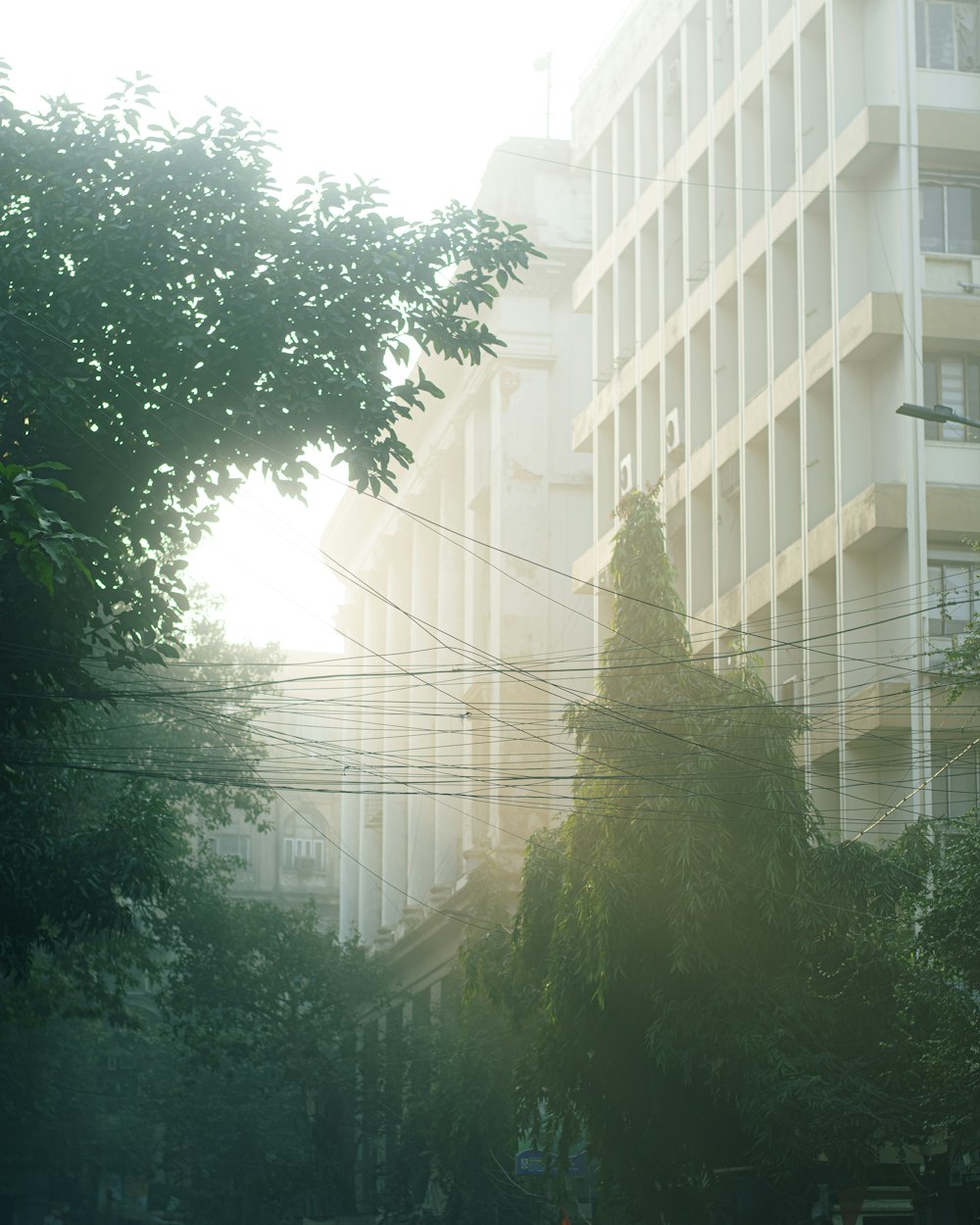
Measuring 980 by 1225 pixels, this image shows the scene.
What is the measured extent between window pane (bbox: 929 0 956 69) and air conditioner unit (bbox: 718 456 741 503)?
23.4 ft

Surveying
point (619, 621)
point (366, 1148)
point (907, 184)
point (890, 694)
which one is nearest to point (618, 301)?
point (907, 184)

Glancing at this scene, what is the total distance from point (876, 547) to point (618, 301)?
13.8 meters

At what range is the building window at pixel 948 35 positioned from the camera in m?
29.3

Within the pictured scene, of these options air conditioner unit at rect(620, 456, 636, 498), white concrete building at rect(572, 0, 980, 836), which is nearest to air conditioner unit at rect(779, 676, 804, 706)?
white concrete building at rect(572, 0, 980, 836)

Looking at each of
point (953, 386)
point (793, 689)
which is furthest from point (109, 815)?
point (953, 386)

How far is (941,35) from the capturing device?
29438mm

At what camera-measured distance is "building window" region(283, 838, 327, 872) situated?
103625 mm

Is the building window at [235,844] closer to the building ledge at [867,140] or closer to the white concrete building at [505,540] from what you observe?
the white concrete building at [505,540]

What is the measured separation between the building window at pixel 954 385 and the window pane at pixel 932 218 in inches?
72.2

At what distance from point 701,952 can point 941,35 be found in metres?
16.0

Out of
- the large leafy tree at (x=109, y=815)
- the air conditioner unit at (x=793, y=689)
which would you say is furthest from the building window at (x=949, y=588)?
the large leafy tree at (x=109, y=815)

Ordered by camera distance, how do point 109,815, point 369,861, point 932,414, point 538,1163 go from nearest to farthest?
point 932,414 → point 109,815 → point 538,1163 → point 369,861

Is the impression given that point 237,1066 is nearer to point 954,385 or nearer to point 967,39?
point 954,385

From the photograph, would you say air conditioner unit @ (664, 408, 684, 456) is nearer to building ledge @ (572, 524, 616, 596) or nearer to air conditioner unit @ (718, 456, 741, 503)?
air conditioner unit @ (718, 456, 741, 503)
